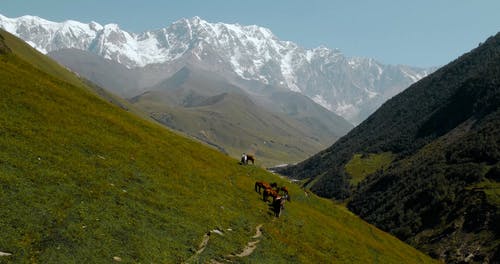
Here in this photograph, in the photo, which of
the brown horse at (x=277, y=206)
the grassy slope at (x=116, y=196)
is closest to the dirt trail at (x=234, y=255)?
the grassy slope at (x=116, y=196)

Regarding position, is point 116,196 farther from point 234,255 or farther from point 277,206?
point 277,206

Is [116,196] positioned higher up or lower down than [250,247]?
higher up

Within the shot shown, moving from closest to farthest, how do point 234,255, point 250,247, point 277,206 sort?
point 234,255 < point 250,247 < point 277,206

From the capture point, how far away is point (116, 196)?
134ft

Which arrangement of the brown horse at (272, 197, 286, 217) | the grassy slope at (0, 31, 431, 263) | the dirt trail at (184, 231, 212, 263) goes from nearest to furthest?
1. the grassy slope at (0, 31, 431, 263)
2. the dirt trail at (184, 231, 212, 263)
3. the brown horse at (272, 197, 286, 217)

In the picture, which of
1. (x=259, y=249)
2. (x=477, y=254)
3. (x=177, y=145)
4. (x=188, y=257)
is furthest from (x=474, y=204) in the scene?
(x=188, y=257)

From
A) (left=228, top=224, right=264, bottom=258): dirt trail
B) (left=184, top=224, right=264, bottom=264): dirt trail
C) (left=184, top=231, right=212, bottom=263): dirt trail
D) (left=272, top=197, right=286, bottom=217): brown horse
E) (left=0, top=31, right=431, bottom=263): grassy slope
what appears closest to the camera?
(left=0, top=31, right=431, bottom=263): grassy slope

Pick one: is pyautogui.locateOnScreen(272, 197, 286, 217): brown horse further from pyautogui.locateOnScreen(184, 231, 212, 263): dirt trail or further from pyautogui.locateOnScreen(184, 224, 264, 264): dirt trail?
pyautogui.locateOnScreen(184, 231, 212, 263): dirt trail

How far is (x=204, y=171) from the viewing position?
6209cm

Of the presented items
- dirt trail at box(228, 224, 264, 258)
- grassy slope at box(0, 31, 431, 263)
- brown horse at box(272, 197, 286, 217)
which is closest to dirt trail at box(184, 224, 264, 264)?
dirt trail at box(228, 224, 264, 258)

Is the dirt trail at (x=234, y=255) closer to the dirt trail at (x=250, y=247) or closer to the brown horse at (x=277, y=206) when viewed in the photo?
the dirt trail at (x=250, y=247)

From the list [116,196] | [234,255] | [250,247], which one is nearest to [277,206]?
[250,247]

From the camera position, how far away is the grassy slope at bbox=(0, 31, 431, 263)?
32031mm

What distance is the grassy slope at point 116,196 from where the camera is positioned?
32.0m
